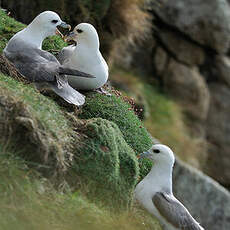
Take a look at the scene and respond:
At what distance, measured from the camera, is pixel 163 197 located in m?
4.76

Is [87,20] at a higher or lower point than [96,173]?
lower

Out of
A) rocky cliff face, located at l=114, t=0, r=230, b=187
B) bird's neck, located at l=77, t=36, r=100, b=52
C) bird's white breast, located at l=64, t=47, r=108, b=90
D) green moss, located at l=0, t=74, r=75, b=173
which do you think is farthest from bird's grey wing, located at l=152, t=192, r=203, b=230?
rocky cliff face, located at l=114, t=0, r=230, b=187

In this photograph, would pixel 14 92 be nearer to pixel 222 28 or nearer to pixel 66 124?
pixel 66 124

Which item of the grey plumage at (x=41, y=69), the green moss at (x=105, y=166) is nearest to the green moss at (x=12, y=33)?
the grey plumage at (x=41, y=69)

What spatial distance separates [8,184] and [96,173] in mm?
784

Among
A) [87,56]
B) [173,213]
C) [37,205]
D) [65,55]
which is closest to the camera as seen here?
[37,205]

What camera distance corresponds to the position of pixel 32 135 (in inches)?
161

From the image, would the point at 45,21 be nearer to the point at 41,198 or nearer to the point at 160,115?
the point at 41,198

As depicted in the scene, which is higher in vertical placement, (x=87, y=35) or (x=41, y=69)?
(x=87, y=35)

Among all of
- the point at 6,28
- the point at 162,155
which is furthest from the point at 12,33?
the point at 162,155

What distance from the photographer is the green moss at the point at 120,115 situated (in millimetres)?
5641

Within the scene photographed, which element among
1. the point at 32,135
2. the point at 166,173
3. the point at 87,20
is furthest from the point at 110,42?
the point at 32,135

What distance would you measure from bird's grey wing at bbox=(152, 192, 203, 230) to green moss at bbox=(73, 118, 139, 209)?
0.25 metres

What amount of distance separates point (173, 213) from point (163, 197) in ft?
0.47
